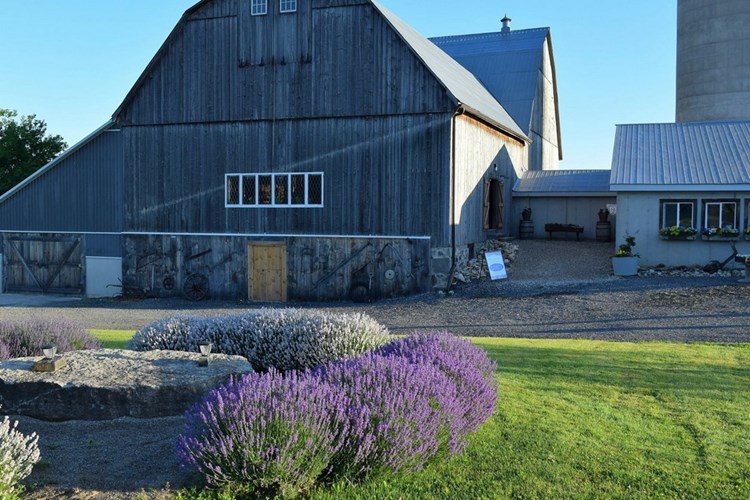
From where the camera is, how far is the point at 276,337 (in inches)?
394

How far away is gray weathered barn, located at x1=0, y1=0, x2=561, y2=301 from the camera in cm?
2236

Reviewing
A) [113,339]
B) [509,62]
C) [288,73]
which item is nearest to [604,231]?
[509,62]

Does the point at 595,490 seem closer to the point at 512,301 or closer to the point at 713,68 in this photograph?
the point at 512,301

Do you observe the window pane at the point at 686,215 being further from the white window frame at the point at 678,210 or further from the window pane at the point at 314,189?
the window pane at the point at 314,189

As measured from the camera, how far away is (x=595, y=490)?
5770 millimetres

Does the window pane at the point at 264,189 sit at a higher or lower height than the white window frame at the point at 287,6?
lower

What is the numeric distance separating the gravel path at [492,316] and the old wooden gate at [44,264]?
3.90 metres

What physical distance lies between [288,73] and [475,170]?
701cm

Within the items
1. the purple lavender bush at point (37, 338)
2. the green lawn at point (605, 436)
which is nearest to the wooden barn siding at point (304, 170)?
the green lawn at point (605, 436)

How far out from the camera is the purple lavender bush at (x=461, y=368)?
679 centimetres

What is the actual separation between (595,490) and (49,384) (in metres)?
5.40

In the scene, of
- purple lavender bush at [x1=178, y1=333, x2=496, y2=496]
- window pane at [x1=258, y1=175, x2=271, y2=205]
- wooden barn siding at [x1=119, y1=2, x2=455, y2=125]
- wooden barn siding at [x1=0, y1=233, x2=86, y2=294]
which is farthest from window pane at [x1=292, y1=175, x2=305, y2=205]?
purple lavender bush at [x1=178, y1=333, x2=496, y2=496]

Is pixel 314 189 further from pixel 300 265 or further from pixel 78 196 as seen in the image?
pixel 78 196

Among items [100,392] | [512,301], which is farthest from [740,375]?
[512,301]
